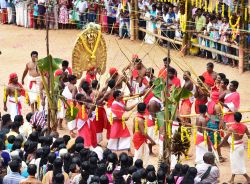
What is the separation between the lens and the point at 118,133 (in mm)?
17969

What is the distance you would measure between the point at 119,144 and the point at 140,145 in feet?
2.82

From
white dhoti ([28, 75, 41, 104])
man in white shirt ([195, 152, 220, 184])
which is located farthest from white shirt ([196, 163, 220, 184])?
white dhoti ([28, 75, 41, 104])

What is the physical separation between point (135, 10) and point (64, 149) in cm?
1145

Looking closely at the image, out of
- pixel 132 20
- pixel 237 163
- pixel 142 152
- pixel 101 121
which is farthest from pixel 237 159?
pixel 132 20

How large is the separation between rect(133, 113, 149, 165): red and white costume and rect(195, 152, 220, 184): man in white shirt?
2.38 metres

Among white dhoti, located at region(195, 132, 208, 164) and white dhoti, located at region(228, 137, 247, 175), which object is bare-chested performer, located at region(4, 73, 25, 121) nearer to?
white dhoti, located at region(195, 132, 208, 164)

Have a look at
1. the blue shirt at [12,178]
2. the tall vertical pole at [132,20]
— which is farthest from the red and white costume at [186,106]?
the tall vertical pole at [132,20]

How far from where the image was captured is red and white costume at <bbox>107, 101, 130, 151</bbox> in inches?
703

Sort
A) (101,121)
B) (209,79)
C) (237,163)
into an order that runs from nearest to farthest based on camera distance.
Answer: (237,163) < (101,121) < (209,79)

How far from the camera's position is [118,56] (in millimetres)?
25062

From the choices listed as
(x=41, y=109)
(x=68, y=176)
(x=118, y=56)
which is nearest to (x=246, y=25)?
(x=118, y=56)

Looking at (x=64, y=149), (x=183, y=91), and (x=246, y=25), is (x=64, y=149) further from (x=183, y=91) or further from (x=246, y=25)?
(x=246, y=25)

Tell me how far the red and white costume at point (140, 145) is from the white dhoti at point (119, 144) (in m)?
0.73

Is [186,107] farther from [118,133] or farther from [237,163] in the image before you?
[237,163]
